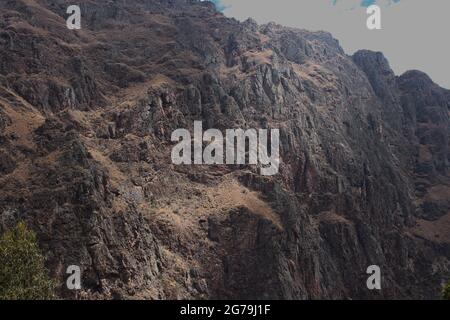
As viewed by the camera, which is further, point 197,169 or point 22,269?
point 197,169

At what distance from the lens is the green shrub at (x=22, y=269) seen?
34.0 metres

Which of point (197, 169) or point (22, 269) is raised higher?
point (197, 169)

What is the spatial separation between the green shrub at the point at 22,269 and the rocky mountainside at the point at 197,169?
21626 mm

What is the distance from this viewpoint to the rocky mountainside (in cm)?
6560

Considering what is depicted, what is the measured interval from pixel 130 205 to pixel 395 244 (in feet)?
198

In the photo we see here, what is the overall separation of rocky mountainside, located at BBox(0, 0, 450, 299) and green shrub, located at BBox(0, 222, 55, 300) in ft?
71.0

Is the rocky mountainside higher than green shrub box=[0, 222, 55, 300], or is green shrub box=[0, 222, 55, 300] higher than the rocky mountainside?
the rocky mountainside

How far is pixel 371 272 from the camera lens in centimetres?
9381

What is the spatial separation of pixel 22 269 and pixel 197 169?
5566 centimetres

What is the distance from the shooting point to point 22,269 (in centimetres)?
3459

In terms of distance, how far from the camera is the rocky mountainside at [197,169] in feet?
215

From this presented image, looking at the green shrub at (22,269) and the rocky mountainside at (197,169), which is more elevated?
the rocky mountainside at (197,169)

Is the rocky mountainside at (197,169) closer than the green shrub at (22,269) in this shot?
No

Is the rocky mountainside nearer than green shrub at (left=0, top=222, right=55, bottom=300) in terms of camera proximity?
No
